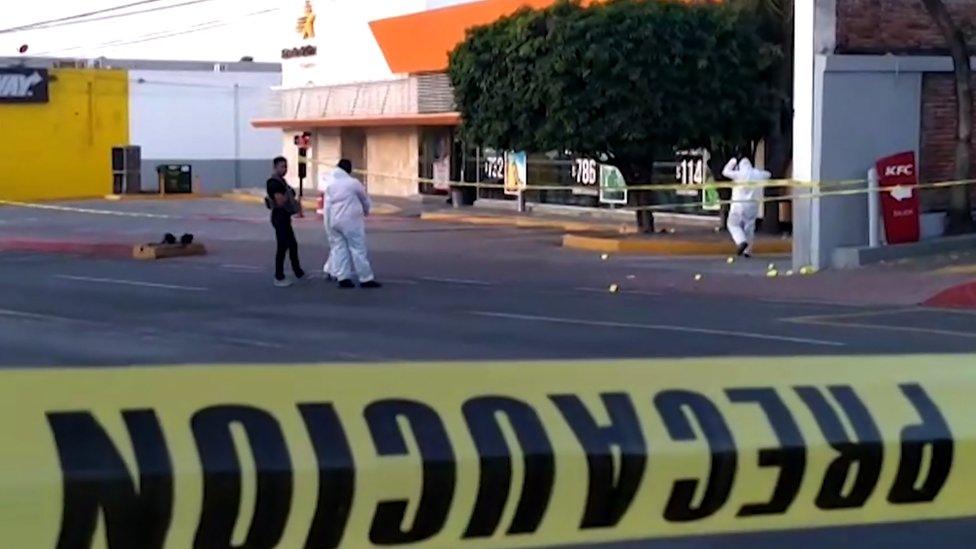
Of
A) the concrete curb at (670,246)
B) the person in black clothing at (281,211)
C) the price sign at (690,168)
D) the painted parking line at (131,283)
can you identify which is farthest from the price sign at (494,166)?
the person in black clothing at (281,211)

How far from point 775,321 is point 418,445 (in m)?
13.8

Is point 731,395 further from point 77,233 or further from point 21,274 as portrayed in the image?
point 77,233

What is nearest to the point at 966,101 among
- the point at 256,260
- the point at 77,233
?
the point at 256,260

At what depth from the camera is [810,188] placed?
70.3 feet

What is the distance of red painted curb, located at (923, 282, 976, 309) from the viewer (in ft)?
58.4

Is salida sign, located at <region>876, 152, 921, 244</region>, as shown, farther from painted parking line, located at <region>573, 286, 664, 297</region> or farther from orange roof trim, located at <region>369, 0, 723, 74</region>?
orange roof trim, located at <region>369, 0, 723, 74</region>

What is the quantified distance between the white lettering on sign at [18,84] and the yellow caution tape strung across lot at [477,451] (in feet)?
180

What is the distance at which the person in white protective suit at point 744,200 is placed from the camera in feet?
75.4

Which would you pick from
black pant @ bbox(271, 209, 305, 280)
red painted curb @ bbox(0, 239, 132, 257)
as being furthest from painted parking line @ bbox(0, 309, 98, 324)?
red painted curb @ bbox(0, 239, 132, 257)

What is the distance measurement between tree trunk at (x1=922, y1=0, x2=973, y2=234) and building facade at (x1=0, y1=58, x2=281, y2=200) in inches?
1425

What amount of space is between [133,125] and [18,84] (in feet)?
15.2

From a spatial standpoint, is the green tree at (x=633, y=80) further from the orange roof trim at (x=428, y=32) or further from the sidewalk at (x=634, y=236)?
the orange roof trim at (x=428, y=32)

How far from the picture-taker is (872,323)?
52.6ft

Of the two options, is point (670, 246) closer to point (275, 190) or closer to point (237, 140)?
point (275, 190)
